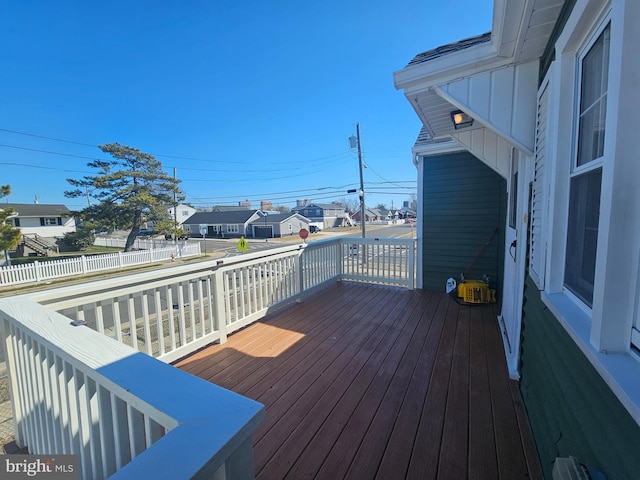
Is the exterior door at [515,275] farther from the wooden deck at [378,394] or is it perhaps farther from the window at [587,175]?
the window at [587,175]

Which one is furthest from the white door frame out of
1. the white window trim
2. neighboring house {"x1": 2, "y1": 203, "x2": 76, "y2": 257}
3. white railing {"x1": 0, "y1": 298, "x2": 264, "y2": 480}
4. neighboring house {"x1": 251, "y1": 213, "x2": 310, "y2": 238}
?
neighboring house {"x1": 251, "y1": 213, "x2": 310, "y2": 238}

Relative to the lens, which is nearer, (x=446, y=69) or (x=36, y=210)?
(x=446, y=69)

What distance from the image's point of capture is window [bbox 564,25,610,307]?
0.97 meters

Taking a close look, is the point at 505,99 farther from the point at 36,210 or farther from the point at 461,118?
the point at 36,210

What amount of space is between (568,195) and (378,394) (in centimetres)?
167

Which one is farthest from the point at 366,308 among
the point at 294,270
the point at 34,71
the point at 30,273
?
the point at 34,71

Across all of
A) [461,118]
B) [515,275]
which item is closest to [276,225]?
[461,118]

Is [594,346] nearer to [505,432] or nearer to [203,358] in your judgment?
[505,432]

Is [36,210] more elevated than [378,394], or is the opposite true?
[36,210]

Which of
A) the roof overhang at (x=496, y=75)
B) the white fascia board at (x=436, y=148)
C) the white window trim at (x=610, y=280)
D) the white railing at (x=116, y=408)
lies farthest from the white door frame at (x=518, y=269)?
the white railing at (x=116, y=408)

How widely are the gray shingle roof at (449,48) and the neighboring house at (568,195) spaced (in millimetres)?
15

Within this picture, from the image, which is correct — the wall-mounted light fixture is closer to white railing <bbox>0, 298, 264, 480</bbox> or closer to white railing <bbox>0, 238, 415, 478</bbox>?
white railing <bbox>0, 238, 415, 478</bbox>

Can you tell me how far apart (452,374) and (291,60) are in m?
11.2

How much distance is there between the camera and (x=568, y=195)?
1.26m
